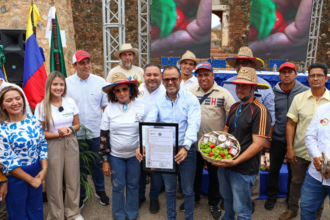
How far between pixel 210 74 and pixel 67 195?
2302mm

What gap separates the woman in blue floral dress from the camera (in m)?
2.25

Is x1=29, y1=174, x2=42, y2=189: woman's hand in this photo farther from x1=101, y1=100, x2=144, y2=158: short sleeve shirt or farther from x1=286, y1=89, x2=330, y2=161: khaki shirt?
x1=286, y1=89, x2=330, y2=161: khaki shirt

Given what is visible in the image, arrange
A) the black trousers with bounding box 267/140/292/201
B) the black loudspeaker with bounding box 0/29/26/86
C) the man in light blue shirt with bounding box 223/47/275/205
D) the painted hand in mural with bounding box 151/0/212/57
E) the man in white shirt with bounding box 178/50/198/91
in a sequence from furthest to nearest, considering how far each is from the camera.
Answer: the painted hand in mural with bounding box 151/0/212/57, the man in white shirt with bounding box 178/50/198/91, the black loudspeaker with bounding box 0/29/26/86, the black trousers with bounding box 267/140/292/201, the man in light blue shirt with bounding box 223/47/275/205

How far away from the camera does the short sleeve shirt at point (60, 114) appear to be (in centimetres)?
266

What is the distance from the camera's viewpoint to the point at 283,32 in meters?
9.65

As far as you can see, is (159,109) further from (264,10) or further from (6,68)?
(264,10)

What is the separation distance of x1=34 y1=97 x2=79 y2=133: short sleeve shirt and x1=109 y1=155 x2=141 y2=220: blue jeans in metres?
0.67

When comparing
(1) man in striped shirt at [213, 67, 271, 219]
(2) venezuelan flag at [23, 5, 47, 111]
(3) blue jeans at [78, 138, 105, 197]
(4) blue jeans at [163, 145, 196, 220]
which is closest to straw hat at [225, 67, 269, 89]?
(1) man in striped shirt at [213, 67, 271, 219]

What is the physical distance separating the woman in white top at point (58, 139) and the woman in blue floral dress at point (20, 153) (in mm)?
173

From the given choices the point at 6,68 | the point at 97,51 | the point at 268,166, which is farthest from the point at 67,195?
the point at 97,51

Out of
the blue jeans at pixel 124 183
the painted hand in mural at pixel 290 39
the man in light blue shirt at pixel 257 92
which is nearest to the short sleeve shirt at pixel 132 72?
the man in light blue shirt at pixel 257 92

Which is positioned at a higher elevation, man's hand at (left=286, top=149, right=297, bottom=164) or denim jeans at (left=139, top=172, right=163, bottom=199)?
man's hand at (left=286, top=149, right=297, bottom=164)

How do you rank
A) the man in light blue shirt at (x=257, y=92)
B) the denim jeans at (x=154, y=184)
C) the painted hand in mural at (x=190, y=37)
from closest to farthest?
1. the man in light blue shirt at (x=257, y=92)
2. the denim jeans at (x=154, y=184)
3. the painted hand in mural at (x=190, y=37)

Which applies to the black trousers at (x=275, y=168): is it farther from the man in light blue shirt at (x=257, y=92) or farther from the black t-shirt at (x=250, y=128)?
the black t-shirt at (x=250, y=128)
